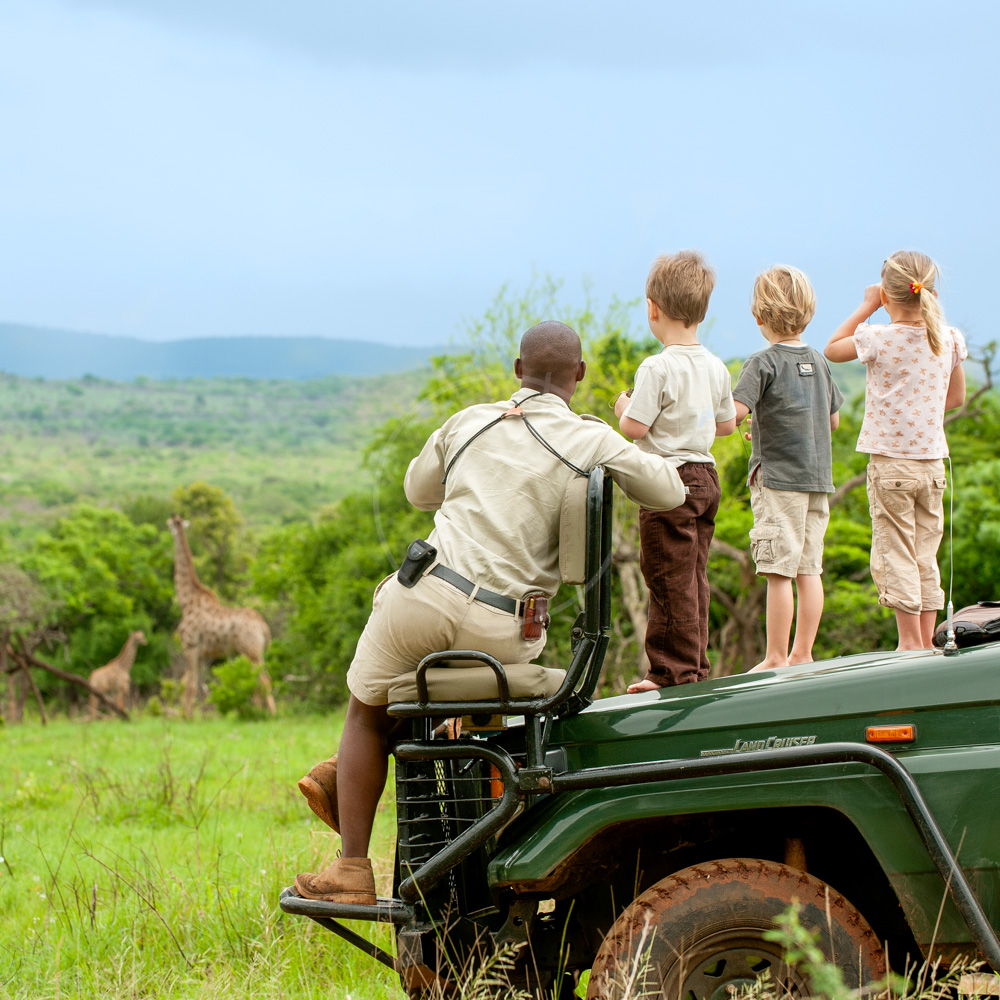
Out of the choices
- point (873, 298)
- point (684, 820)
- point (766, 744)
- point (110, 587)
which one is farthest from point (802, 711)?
point (110, 587)

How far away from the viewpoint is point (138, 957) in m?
4.46

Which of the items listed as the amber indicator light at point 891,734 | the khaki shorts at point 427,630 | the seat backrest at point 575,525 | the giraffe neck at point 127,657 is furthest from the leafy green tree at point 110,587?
the amber indicator light at point 891,734

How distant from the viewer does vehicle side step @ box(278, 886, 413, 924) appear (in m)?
3.23

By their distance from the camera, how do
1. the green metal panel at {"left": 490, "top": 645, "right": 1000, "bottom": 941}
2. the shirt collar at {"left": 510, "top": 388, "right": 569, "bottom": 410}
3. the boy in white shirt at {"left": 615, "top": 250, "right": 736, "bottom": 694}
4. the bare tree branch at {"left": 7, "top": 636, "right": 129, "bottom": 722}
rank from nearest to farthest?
the green metal panel at {"left": 490, "top": 645, "right": 1000, "bottom": 941}, the shirt collar at {"left": 510, "top": 388, "right": 569, "bottom": 410}, the boy in white shirt at {"left": 615, "top": 250, "right": 736, "bottom": 694}, the bare tree branch at {"left": 7, "top": 636, "right": 129, "bottom": 722}

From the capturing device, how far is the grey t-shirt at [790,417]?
431cm

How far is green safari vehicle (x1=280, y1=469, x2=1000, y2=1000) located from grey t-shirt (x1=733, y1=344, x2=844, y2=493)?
1.09m

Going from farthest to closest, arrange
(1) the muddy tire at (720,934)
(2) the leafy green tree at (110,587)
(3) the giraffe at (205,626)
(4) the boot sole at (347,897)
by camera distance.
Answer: (2) the leafy green tree at (110,587) → (3) the giraffe at (205,626) → (4) the boot sole at (347,897) → (1) the muddy tire at (720,934)

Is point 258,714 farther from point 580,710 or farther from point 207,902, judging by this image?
point 580,710

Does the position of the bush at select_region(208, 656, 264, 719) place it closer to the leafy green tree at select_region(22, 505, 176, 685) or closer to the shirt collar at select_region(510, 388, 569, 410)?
the shirt collar at select_region(510, 388, 569, 410)

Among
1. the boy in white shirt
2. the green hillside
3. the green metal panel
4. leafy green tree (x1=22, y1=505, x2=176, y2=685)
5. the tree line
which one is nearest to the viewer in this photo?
the green metal panel

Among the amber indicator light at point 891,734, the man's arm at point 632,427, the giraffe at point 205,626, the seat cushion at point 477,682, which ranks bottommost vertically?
the giraffe at point 205,626

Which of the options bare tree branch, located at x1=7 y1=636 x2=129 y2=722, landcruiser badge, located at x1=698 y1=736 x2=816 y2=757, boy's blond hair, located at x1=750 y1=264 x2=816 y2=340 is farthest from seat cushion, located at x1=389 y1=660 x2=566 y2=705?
bare tree branch, located at x1=7 y1=636 x2=129 y2=722

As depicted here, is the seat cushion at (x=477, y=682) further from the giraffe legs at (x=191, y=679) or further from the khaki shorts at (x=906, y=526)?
the giraffe legs at (x=191, y=679)

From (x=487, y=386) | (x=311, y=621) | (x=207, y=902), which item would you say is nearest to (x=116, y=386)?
(x=311, y=621)
